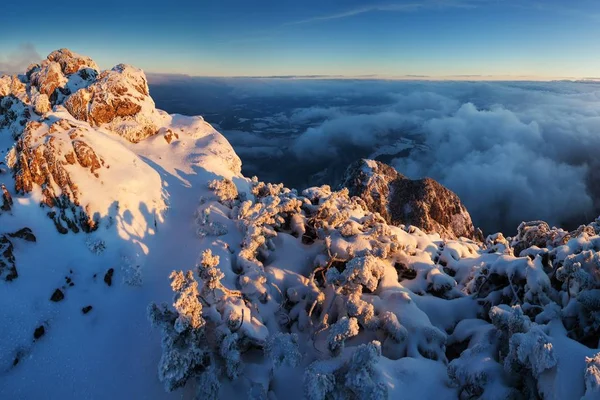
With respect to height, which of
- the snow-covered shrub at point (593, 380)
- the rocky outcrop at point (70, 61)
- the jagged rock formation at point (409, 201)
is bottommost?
the jagged rock formation at point (409, 201)

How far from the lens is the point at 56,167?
22.6 meters

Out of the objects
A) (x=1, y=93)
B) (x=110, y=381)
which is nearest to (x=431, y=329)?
(x=110, y=381)

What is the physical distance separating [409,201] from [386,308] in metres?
57.5

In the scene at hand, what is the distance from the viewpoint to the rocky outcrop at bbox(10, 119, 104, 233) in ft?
70.9

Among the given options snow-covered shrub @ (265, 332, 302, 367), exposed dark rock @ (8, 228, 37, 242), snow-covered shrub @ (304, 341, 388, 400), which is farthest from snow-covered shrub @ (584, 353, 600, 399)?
exposed dark rock @ (8, 228, 37, 242)

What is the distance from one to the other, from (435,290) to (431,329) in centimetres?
494

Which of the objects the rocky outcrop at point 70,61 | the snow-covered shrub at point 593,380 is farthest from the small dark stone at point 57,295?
the rocky outcrop at point 70,61

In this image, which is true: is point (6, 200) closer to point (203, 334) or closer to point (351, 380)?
point (203, 334)

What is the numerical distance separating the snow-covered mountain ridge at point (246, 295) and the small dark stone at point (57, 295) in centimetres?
6

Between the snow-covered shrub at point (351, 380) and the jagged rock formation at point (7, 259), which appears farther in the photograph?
the jagged rock formation at point (7, 259)

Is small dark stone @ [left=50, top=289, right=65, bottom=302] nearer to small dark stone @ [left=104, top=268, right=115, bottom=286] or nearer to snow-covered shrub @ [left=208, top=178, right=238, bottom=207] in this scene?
small dark stone @ [left=104, top=268, right=115, bottom=286]

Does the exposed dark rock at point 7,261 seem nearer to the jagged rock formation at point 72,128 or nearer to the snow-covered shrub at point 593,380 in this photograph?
the jagged rock formation at point 72,128

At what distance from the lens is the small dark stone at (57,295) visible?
18.2 metres

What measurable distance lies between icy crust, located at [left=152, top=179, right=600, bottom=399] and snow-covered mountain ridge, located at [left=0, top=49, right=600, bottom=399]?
0.09 m
